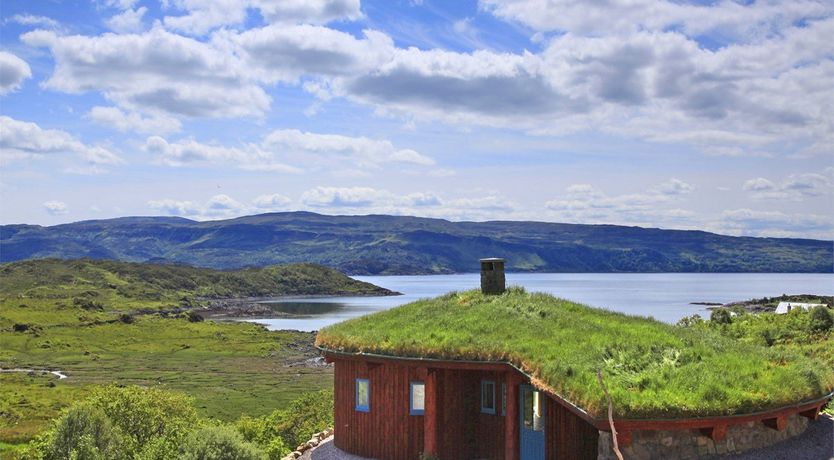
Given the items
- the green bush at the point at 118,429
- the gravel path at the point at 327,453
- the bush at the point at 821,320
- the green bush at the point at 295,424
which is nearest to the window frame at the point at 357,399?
the gravel path at the point at 327,453

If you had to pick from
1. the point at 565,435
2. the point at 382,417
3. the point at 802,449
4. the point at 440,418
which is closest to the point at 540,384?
the point at 565,435

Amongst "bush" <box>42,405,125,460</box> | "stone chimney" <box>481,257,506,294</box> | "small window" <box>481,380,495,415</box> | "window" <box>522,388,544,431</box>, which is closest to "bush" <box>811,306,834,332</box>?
"stone chimney" <box>481,257,506,294</box>

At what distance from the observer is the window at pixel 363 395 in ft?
71.1

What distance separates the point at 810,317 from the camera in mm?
41781

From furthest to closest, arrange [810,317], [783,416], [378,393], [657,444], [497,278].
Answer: [810,317]
[497,278]
[378,393]
[783,416]
[657,444]

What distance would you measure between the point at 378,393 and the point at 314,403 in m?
21.9

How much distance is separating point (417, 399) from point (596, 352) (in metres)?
5.48

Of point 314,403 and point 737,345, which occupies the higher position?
point 737,345

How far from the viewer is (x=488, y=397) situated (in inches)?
814

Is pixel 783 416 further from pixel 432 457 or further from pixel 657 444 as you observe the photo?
pixel 432 457

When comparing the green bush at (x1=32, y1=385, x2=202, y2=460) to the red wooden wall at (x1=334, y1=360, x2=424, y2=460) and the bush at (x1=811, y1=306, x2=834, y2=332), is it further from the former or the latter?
the bush at (x1=811, y1=306, x2=834, y2=332)

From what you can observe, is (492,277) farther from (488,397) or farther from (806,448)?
(806,448)

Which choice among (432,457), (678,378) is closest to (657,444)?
(678,378)

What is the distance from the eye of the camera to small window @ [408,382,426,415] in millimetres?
20719
